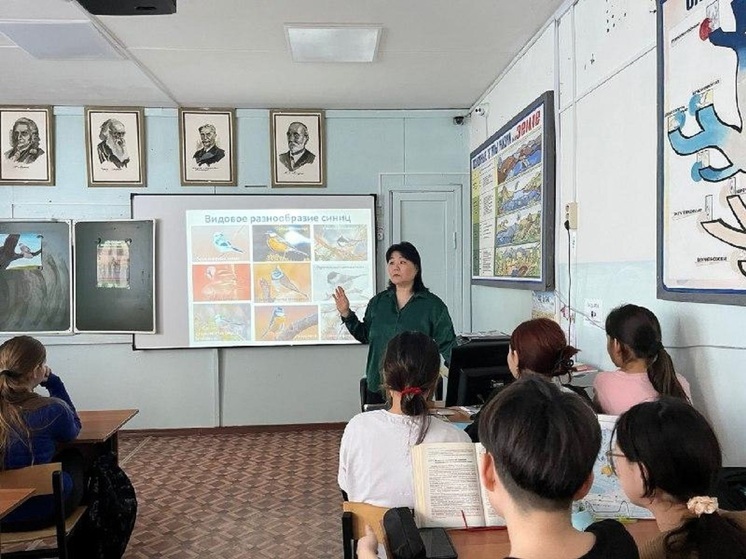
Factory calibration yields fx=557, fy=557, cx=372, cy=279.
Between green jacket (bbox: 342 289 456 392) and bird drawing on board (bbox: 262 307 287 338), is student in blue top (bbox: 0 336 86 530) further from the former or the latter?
bird drawing on board (bbox: 262 307 287 338)

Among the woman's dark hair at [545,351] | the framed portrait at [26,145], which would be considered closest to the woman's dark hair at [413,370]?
the woman's dark hair at [545,351]

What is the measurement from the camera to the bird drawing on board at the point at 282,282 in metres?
4.80

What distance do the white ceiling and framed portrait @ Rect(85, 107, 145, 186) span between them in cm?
12

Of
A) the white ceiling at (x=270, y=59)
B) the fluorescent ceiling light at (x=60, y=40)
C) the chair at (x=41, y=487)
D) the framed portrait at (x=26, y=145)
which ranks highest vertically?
the white ceiling at (x=270, y=59)

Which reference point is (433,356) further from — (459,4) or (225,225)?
(225,225)

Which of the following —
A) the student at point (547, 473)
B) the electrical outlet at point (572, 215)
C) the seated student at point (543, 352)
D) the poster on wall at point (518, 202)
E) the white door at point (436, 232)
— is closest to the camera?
the student at point (547, 473)

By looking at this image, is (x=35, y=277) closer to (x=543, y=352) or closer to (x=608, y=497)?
(x=543, y=352)

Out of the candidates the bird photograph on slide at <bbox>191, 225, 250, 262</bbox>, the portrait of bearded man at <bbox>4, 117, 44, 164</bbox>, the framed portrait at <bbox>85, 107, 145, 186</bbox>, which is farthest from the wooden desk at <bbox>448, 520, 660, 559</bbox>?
the portrait of bearded man at <bbox>4, 117, 44, 164</bbox>

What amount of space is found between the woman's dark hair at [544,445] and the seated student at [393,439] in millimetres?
678

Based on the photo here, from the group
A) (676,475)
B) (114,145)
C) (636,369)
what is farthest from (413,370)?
(114,145)

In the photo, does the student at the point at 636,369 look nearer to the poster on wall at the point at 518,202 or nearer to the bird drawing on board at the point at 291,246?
the poster on wall at the point at 518,202

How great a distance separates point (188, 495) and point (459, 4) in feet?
10.8

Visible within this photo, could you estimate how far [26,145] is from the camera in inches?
A: 183

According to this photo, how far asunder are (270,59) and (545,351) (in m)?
2.72
